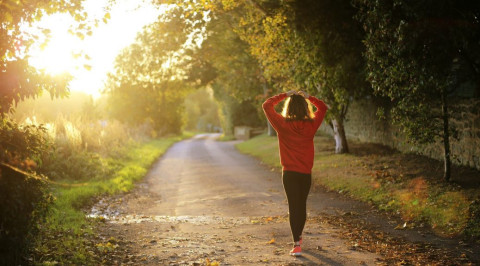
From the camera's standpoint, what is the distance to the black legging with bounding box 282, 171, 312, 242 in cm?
618

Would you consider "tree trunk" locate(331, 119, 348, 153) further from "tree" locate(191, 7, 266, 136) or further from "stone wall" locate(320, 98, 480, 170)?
"tree" locate(191, 7, 266, 136)

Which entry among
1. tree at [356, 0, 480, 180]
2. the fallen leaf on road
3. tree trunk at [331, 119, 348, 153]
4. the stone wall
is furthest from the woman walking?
tree trunk at [331, 119, 348, 153]

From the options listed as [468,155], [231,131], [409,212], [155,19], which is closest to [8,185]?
[409,212]

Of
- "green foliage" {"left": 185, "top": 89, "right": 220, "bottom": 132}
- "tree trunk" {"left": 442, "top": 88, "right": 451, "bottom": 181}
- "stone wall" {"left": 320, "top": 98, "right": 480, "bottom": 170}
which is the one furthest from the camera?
"green foliage" {"left": 185, "top": 89, "right": 220, "bottom": 132}

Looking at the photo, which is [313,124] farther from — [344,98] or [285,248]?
[344,98]

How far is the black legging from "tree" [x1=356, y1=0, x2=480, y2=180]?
4.47m

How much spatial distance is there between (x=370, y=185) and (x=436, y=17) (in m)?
4.70

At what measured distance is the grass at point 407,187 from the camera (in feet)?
26.6

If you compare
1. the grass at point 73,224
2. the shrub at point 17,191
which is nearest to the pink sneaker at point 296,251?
the grass at point 73,224

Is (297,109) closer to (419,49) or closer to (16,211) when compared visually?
(16,211)

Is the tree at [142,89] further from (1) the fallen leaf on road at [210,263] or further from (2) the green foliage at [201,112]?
(2) the green foliage at [201,112]

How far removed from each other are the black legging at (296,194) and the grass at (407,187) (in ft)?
9.37

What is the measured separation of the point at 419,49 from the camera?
9289 millimetres

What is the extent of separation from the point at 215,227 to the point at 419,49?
5.45 metres
